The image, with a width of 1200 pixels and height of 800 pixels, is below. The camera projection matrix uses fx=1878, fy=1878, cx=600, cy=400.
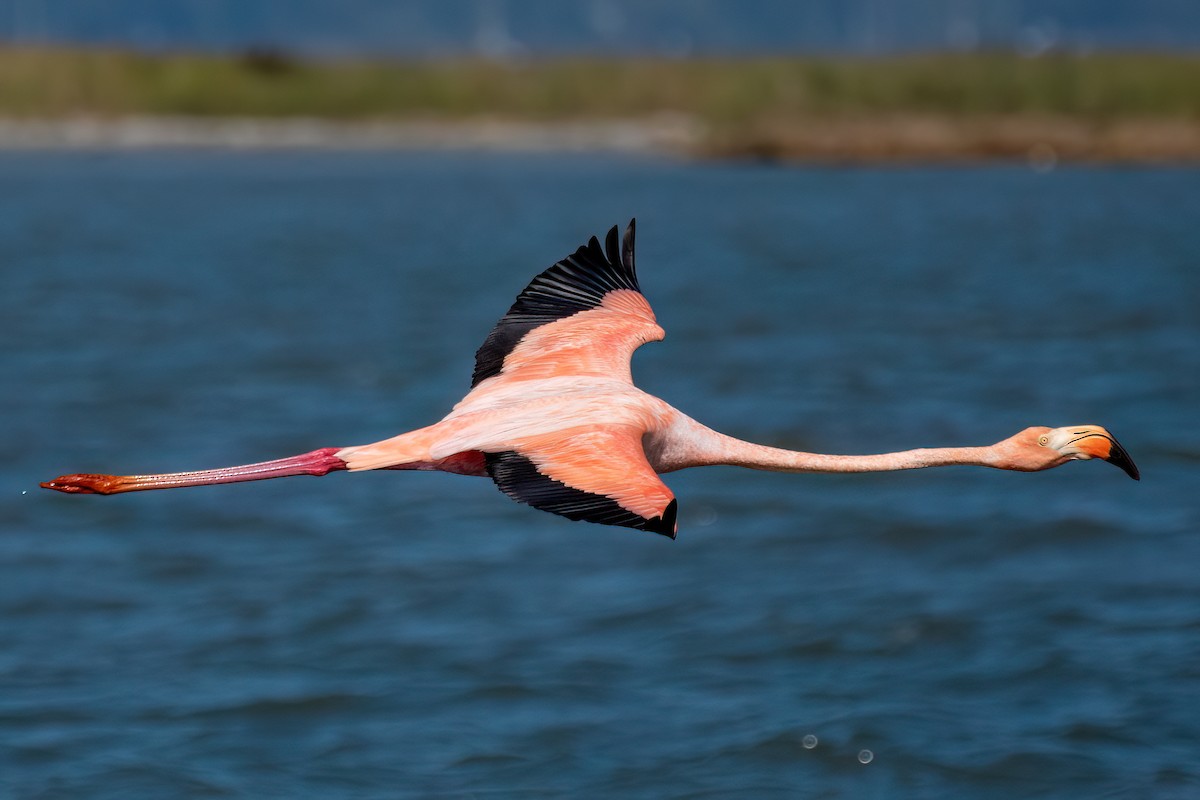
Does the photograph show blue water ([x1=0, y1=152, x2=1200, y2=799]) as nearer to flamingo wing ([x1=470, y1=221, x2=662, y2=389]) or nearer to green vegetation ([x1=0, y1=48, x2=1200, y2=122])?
flamingo wing ([x1=470, y1=221, x2=662, y2=389])

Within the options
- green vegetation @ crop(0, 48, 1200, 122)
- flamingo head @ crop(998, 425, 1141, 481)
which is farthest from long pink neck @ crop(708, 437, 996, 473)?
green vegetation @ crop(0, 48, 1200, 122)

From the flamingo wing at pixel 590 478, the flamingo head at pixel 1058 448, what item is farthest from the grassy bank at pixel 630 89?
the flamingo wing at pixel 590 478

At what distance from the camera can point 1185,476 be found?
1941 cm

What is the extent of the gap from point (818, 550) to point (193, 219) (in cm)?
3996

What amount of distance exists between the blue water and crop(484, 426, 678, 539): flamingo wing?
3.84m

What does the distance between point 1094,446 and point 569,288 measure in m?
3.05

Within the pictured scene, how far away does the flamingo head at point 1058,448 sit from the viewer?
31.0 feet

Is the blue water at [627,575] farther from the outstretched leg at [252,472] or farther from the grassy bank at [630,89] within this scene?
the grassy bank at [630,89]

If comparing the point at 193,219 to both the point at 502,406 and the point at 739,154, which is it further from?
the point at 502,406

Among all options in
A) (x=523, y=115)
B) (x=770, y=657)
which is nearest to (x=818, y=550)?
(x=770, y=657)

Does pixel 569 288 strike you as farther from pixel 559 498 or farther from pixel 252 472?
pixel 559 498

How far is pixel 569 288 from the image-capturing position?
10664 mm

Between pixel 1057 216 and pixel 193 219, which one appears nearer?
pixel 1057 216

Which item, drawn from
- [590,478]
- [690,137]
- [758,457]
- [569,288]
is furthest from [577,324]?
[690,137]
